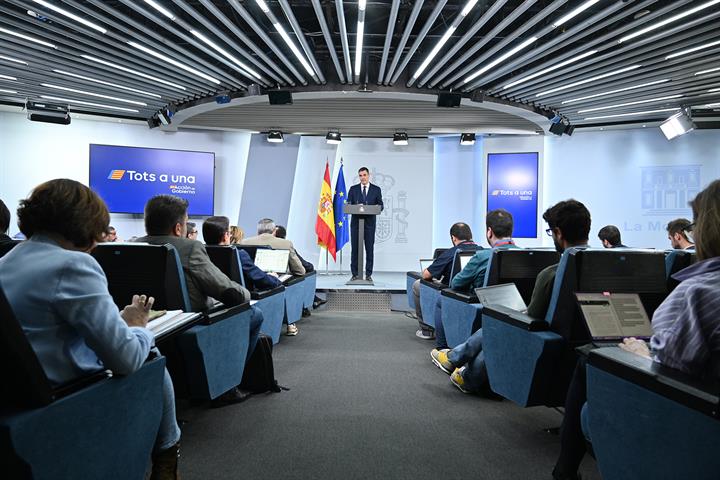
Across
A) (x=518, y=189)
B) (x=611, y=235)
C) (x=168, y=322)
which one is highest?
(x=518, y=189)

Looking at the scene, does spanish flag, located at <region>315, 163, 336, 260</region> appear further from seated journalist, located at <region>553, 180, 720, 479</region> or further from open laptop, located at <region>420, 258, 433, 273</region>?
seated journalist, located at <region>553, 180, 720, 479</region>

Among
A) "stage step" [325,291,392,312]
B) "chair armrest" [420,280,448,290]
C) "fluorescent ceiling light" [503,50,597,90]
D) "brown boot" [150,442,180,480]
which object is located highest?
"fluorescent ceiling light" [503,50,597,90]

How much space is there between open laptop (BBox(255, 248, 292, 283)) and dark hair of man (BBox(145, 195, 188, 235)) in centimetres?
217

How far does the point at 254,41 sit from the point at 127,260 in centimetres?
442

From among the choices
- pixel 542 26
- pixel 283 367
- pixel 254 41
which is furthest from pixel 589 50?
pixel 283 367

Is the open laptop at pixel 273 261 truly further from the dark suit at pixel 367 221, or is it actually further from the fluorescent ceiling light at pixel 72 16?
the dark suit at pixel 367 221

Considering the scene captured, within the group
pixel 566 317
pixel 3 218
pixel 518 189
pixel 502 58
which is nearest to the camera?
pixel 566 317

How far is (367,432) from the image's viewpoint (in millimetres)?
2551

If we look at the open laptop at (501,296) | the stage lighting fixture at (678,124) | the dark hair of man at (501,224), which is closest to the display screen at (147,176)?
the dark hair of man at (501,224)

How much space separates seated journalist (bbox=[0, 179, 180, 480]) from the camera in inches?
48.6

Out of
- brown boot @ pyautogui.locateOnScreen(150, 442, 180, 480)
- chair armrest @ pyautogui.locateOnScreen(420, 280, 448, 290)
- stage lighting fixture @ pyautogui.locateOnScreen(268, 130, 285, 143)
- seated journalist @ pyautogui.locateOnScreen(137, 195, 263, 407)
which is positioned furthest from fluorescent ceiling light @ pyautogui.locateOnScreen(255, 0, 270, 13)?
stage lighting fixture @ pyautogui.locateOnScreen(268, 130, 285, 143)

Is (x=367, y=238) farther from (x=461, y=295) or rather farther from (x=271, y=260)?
(x=461, y=295)

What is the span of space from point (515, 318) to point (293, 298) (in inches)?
116

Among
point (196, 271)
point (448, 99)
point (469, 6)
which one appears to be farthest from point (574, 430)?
point (448, 99)
